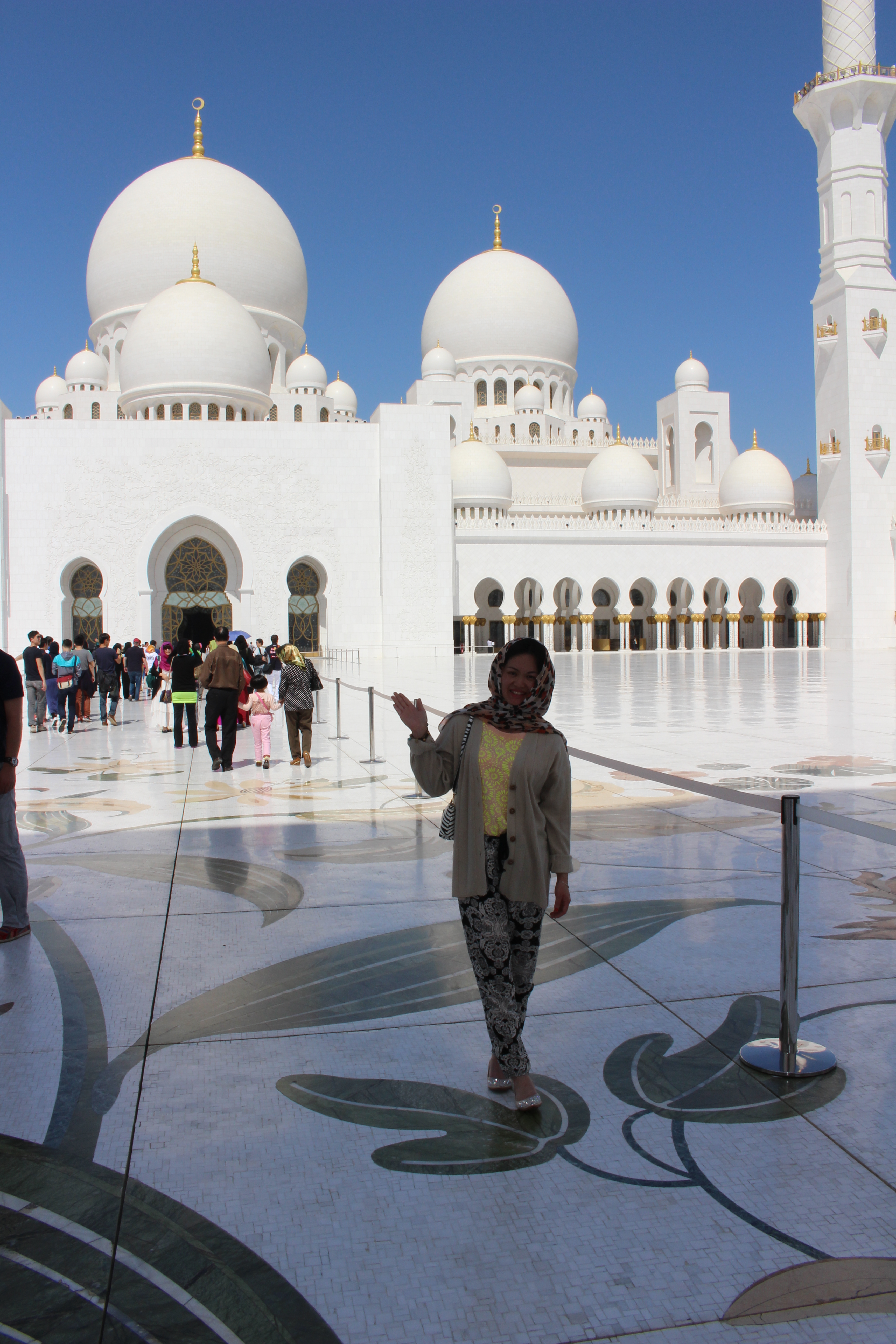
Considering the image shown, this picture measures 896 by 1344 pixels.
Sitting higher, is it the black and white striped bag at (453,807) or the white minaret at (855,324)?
the white minaret at (855,324)

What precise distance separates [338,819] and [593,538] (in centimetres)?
2763

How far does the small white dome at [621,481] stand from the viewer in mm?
33656

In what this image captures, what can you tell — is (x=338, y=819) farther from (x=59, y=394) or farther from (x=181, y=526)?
(x=59, y=394)

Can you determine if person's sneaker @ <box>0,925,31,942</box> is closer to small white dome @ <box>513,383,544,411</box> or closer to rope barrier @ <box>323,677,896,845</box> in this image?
rope barrier @ <box>323,677,896,845</box>

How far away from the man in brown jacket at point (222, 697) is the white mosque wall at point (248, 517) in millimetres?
18804

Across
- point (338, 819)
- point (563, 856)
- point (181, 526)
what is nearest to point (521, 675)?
point (563, 856)

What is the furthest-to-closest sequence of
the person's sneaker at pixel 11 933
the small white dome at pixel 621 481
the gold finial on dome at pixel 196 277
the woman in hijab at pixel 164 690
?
the small white dome at pixel 621 481, the gold finial on dome at pixel 196 277, the woman in hijab at pixel 164 690, the person's sneaker at pixel 11 933

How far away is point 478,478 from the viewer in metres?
32.8

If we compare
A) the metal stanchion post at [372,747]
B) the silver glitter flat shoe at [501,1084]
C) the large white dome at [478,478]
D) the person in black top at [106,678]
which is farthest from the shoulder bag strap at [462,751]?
the large white dome at [478,478]

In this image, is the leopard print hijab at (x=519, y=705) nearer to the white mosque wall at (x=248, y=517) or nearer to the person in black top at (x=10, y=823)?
the person in black top at (x=10, y=823)

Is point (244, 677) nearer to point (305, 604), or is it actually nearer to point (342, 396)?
point (305, 604)

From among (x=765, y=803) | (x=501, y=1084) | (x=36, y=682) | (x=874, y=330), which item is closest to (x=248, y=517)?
(x=36, y=682)

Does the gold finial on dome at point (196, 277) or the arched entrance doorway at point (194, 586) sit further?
the gold finial on dome at point (196, 277)

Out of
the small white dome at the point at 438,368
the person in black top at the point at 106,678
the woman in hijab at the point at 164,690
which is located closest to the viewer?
the woman in hijab at the point at 164,690
